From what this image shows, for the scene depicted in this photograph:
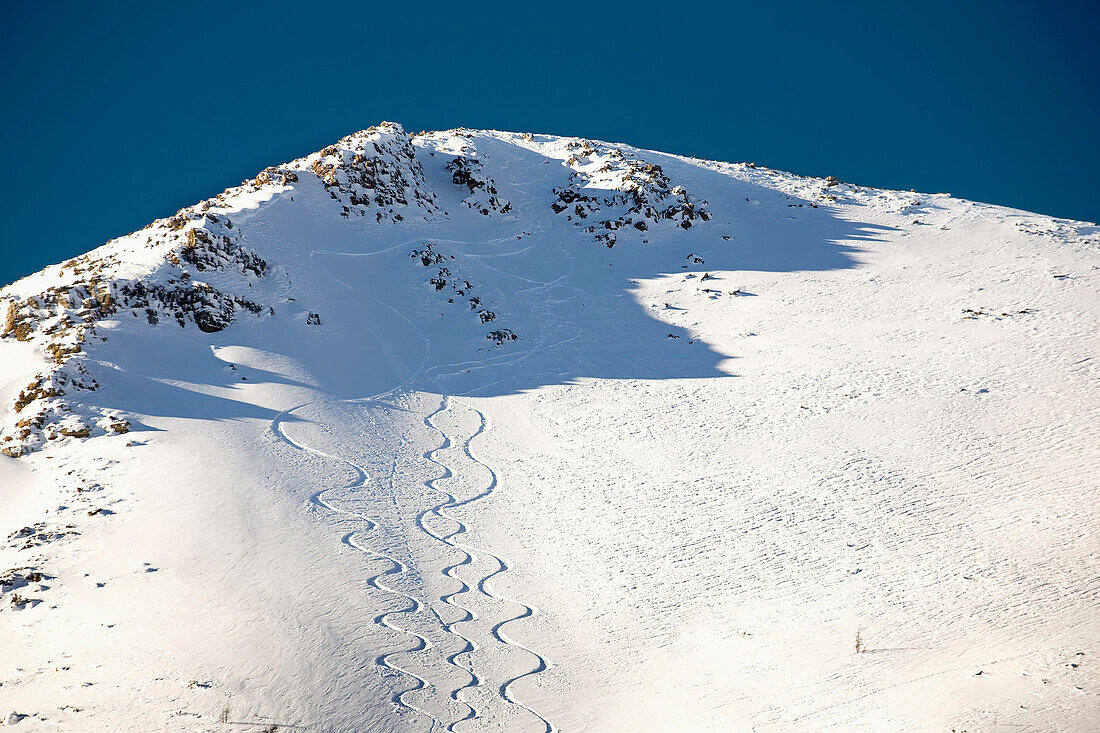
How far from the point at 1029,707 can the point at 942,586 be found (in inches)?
123

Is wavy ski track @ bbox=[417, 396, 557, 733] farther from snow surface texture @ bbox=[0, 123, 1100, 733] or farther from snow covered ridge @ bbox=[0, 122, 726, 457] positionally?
snow covered ridge @ bbox=[0, 122, 726, 457]

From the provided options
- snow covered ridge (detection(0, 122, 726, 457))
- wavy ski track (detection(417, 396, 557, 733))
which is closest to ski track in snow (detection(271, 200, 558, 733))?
wavy ski track (detection(417, 396, 557, 733))

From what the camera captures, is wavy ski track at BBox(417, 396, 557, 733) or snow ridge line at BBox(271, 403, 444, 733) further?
wavy ski track at BBox(417, 396, 557, 733)

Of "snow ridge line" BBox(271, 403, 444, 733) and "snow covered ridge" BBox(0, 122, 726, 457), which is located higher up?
"snow covered ridge" BBox(0, 122, 726, 457)

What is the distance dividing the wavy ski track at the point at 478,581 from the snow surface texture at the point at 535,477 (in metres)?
0.07

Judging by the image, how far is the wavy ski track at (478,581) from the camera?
27.6 ft

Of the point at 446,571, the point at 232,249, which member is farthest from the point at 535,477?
the point at 232,249

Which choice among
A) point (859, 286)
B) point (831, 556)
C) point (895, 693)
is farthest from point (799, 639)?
point (859, 286)

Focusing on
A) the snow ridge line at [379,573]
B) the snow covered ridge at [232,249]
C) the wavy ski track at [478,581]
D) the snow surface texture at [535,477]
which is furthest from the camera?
the snow covered ridge at [232,249]

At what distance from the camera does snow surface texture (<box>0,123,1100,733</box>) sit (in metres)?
8.16

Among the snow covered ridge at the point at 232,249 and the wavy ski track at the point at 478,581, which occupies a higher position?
the snow covered ridge at the point at 232,249

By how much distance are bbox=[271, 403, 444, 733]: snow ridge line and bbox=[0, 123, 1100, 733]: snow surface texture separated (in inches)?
1.8

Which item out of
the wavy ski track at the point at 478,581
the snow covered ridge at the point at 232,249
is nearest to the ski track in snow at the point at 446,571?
the wavy ski track at the point at 478,581

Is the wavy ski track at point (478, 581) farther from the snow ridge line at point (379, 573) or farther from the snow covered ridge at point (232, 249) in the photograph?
the snow covered ridge at point (232, 249)
